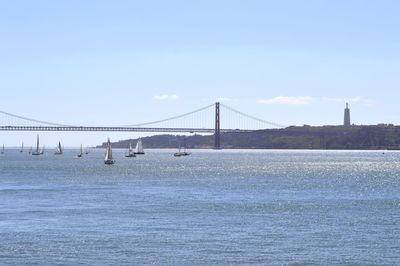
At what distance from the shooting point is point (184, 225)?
39.2 m

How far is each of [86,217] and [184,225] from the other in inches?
258

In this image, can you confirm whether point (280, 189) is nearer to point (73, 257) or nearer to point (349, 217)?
point (349, 217)

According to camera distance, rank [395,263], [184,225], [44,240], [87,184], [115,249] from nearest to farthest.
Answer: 1. [395,263]
2. [115,249]
3. [44,240]
4. [184,225]
5. [87,184]

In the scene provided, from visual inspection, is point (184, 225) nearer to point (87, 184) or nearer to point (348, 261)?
point (348, 261)

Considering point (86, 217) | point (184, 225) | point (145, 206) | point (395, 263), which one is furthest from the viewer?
point (145, 206)

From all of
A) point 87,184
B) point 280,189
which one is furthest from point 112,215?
point 87,184

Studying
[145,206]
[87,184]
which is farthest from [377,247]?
[87,184]

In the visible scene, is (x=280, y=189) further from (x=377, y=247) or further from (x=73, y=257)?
(x=73, y=257)

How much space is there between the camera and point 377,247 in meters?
32.2

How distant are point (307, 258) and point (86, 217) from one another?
16.8 m

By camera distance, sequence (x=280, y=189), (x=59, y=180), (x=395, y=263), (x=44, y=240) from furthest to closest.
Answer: (x=59, y=180)
(x=280, y=189)
(x=44, y=240)
(x=395, y=263)

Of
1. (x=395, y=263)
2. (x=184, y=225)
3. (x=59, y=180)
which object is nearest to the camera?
(x=395, y=263)

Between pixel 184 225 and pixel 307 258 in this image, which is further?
pixel 184 225

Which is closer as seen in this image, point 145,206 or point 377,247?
point 377,247
